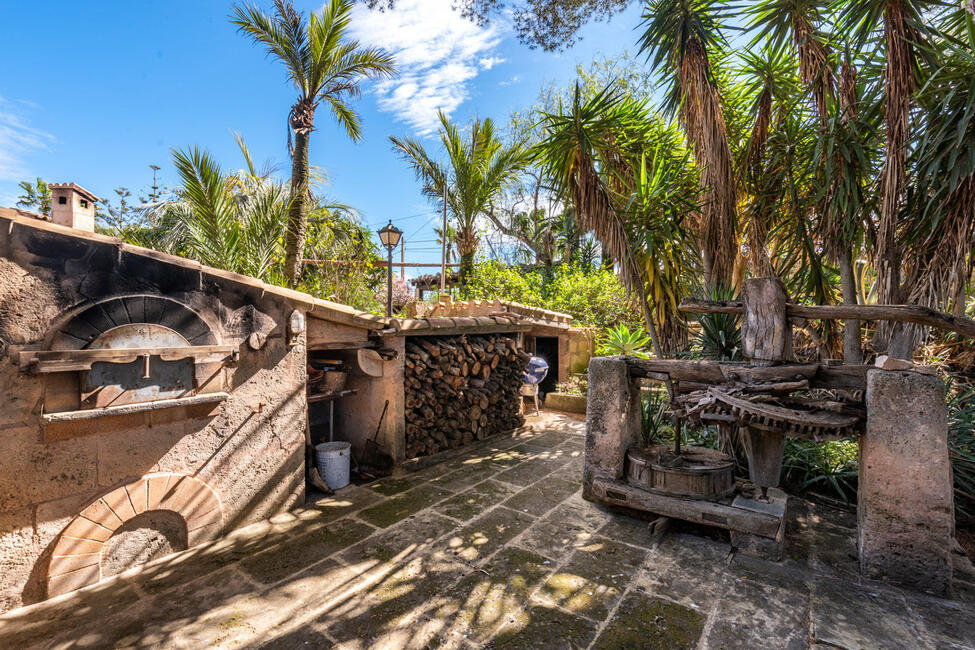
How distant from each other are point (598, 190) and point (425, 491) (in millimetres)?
4269

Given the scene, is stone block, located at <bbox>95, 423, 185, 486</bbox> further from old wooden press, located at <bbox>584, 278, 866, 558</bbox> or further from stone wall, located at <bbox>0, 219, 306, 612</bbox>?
old wooden press, located at <bbox>584, 278, 866, 558</bbox>

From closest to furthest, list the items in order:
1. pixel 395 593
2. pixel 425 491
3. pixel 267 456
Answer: pixel 395 593
pixel 267 456
pixel 425 491

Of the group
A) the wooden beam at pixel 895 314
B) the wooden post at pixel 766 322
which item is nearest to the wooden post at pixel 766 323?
the wooden post at pixel 766 322

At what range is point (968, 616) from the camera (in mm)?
2504

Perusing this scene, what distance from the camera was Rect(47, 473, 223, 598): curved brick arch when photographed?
2.67 metres

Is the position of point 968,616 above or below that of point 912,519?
below

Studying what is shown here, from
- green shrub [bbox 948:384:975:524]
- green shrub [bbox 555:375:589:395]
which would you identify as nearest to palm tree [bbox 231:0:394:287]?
Result: green shrub [bbox 555:375:589:395]

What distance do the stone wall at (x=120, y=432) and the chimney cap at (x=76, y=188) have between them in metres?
0.37

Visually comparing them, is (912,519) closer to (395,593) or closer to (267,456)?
(395,593)

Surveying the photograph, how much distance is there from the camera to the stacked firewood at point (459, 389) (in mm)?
5066

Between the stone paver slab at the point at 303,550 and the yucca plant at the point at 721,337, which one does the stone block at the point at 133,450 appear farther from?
the yucca plant at the point at 721,337

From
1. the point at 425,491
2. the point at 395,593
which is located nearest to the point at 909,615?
the point at 395,593

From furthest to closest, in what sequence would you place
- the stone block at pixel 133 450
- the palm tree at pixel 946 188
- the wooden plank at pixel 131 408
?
1. the palm tree at pixel 946 188
2. the stone block at pixel 133 450
3. the wooden plank at pixel 131 408

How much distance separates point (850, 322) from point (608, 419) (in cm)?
320
